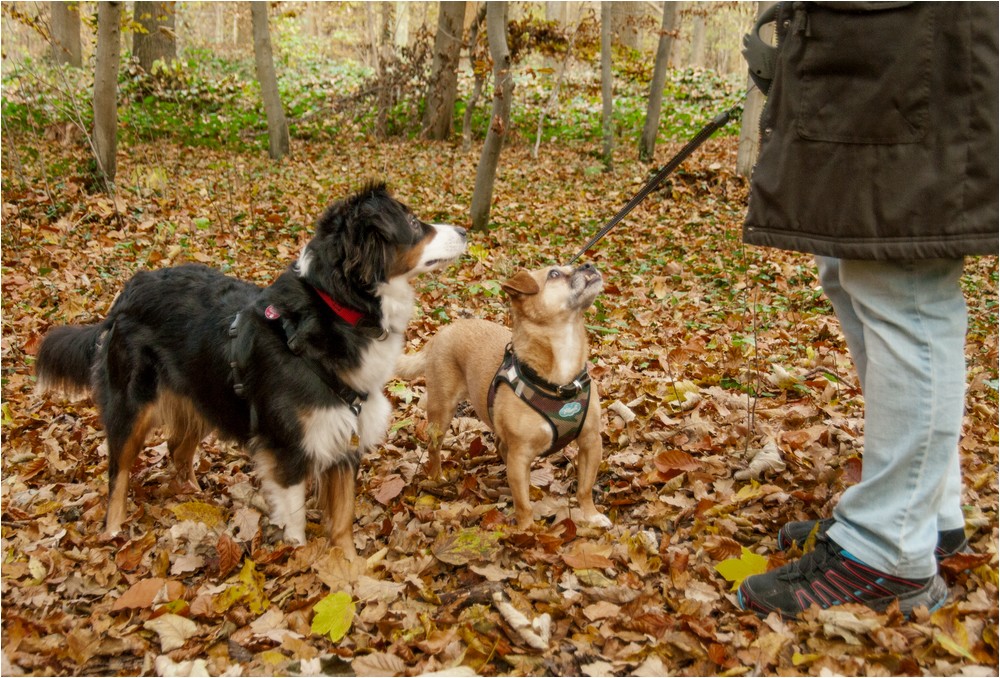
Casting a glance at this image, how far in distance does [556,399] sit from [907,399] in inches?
71.1

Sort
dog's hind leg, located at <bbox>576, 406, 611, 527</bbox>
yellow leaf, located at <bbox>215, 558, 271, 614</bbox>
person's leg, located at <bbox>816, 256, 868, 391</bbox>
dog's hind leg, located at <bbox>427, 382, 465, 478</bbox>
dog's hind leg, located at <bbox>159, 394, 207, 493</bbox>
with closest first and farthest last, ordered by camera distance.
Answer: person's leg, located at <bbox>816, 256, 868, 391</bbox>, yellow leaf, located at <bbox>215, 558, 271, 614</bbox>, dog's hind leg, located at <bbox>576, 406, 611, 527</bbox>, dog's hind leg, located at <bbox>159, 394, 207, 493</bbox>, dog's hind leg, located at <bbox>427, 382, 465, 478</bbox>

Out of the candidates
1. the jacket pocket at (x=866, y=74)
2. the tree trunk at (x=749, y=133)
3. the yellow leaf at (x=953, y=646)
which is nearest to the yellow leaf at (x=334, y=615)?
the yellow leaf at (x=953, y=646)

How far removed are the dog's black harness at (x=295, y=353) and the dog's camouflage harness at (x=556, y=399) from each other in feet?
2.84

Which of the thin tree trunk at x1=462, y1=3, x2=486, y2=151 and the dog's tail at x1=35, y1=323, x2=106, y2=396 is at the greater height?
the thin tree trunk at x1=462, y1=3, x2=486, y2=151

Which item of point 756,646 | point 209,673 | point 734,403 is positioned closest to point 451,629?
point 209,673

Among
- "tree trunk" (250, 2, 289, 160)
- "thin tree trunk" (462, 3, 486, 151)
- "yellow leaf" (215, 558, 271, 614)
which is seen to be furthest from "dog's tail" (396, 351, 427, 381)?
"thin tree trunk" (462, 3, 486, 151)

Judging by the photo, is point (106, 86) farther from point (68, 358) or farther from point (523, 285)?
point (523, 285)

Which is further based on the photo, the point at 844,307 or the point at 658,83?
the point at 658,83

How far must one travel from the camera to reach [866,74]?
2.23 m

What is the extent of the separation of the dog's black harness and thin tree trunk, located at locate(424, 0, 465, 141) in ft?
45.8

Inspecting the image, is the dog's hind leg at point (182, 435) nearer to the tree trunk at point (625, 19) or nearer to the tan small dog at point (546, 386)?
the tan small dog at point (546, 386)

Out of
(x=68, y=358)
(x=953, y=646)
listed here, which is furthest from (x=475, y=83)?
(x=953, y=646)

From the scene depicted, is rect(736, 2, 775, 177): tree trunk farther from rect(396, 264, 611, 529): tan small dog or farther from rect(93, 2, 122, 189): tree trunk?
rect(93, 2, 122, 189): tree trunk

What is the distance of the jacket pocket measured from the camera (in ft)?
7.03
